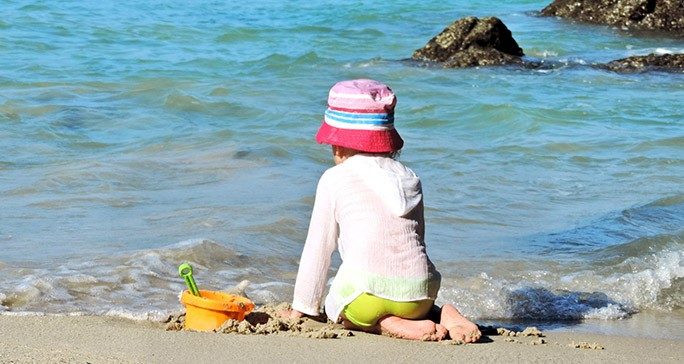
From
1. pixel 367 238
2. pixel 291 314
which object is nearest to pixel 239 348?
pixel 291 314

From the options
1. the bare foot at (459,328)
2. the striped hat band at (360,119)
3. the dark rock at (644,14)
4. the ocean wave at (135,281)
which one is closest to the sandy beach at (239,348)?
the bare foot at (459,328)

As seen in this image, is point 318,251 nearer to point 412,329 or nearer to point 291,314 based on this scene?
point 291,314

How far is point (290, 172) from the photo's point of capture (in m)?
8.12

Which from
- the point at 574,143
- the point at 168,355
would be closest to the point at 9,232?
the point at 168,355

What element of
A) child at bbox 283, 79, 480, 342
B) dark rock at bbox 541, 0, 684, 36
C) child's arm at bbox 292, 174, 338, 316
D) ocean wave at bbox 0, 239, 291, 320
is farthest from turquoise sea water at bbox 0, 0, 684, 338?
dark rock at bbox 541, 0, 684, 36

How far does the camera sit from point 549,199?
7.67 meters

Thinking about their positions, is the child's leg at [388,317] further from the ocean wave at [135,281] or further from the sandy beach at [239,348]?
the ocean wave at [135,281]

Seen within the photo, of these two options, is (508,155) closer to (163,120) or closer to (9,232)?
(163,120)

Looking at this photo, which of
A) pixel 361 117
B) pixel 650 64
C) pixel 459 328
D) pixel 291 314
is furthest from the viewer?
pixel 650 64

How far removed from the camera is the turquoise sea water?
17.5 ft

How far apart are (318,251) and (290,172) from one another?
4.02 metres

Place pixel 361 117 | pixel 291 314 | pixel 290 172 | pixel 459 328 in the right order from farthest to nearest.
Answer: pixel 290 172, pixel 291 314, pixel 361 117, pixel 459 328

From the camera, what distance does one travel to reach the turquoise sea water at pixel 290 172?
17.5ft

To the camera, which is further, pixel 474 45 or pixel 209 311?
pixel 474 45
